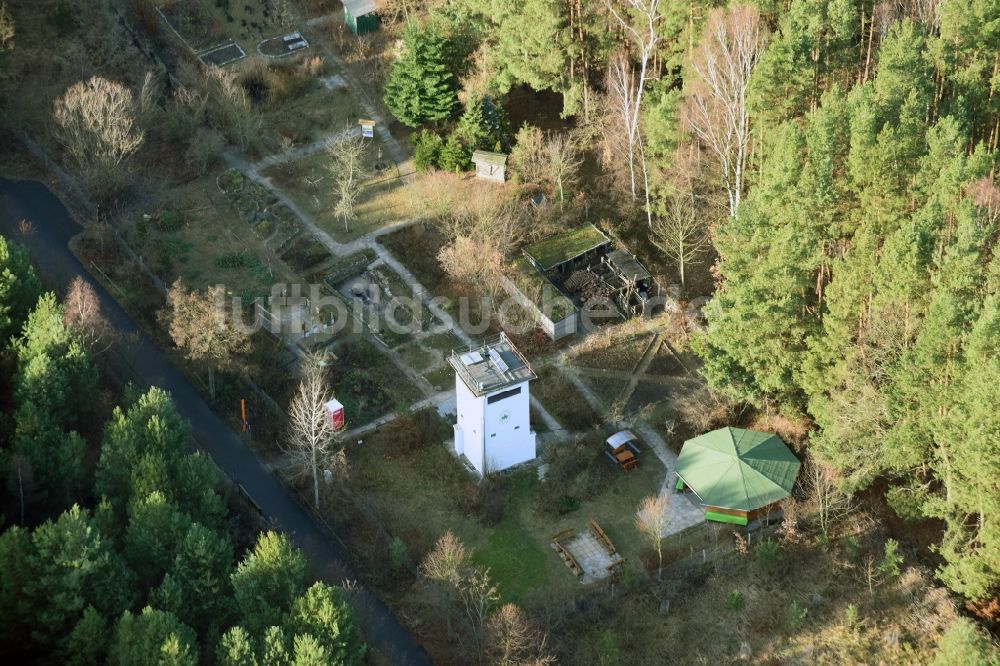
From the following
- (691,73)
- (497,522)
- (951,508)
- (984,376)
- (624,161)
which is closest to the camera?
(984,376)

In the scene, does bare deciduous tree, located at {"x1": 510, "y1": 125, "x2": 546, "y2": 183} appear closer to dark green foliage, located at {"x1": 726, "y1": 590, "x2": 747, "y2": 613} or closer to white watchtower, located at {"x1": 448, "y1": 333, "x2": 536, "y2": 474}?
white watchtower, located at {"x1": 448, "y1": 333, "x2": 536, "y2": 474}

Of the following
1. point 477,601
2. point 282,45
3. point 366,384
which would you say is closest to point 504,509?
point 477,601

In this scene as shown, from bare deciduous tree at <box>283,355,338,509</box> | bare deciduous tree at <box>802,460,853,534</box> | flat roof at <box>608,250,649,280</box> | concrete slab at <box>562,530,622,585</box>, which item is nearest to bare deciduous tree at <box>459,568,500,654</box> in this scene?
concrete slab at <box>562,530,622,585</box>

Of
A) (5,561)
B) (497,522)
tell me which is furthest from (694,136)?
(5,561)

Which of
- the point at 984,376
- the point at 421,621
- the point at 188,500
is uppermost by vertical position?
the point at 984,376

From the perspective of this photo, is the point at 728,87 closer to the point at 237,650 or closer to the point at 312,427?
the point at 312,427

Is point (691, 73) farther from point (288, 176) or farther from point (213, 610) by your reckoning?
point (213, 610)

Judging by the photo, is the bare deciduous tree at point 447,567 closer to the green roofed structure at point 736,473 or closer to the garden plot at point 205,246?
the green roofed structure at point 736,473

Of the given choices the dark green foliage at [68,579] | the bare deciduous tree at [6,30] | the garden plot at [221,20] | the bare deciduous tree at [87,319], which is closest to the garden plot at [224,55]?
the garden plot at [221,20]

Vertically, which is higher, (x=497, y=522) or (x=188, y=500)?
(x=188, y=500)
